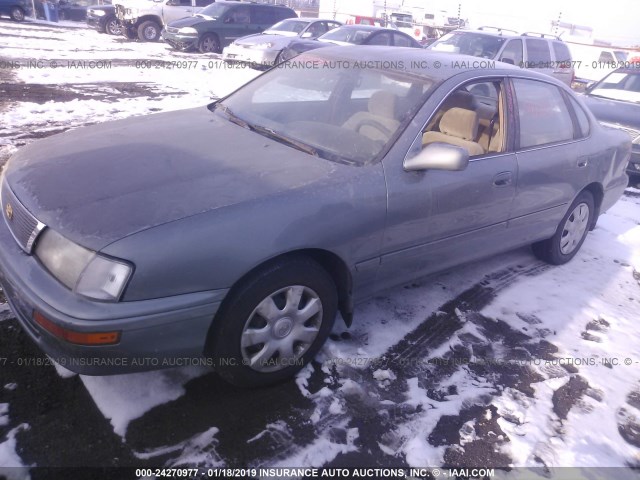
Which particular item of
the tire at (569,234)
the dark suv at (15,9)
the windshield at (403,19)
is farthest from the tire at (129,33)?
the tire at (569,234)

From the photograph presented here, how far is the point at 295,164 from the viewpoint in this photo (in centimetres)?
267

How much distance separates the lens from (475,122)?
356cm

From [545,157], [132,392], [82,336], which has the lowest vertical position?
[132,392]

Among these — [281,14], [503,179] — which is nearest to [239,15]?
[281,14]

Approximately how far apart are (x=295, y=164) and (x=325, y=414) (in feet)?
4.26

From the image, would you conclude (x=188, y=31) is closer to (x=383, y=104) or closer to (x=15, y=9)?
(x=15, y=9)

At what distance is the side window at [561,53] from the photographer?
11.1 metres

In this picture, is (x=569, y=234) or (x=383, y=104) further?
(x=569, y=234)

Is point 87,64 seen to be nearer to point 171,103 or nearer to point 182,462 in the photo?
point 171,103

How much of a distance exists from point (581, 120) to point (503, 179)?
1.40m

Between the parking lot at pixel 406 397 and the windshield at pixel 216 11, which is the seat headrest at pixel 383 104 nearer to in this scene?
the parking lot at pixel 406 397

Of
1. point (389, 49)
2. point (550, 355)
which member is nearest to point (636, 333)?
point (550, 355)

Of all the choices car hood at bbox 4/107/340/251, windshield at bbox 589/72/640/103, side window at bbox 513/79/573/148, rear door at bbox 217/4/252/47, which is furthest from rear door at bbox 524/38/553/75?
rear door at bbox 217/4/252/47

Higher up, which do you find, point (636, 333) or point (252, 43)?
point (252, 43)
